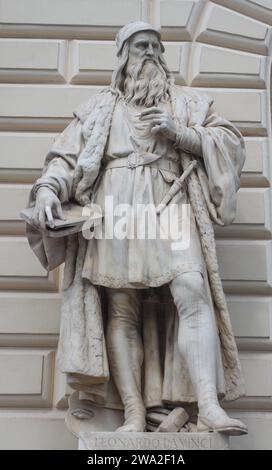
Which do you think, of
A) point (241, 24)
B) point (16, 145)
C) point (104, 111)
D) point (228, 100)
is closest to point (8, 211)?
point (16, 145)

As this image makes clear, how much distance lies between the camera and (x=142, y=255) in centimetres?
453

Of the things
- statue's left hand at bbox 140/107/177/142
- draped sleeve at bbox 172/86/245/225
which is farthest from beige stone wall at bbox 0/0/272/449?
statue's left hand at bbox 140/107/177/142

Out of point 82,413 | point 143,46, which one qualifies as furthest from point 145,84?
point 82,413

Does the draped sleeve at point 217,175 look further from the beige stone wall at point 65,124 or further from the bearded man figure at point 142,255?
the beige stone wall at point 65,124

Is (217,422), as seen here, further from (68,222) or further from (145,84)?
(145,84)

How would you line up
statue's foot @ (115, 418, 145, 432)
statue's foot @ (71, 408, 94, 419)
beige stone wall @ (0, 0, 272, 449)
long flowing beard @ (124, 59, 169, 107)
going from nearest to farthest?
statue's foot @ (115, 418, 145, 432) → statue's foot @ (71, 408, 94, 419) → long flowing beard @ (124, 59, 169, 107) → beige stone wall @ (0, 0, 272, 449)

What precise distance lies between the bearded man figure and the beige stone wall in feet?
2.85

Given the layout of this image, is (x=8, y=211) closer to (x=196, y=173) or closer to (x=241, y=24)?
(x=196, y=173)

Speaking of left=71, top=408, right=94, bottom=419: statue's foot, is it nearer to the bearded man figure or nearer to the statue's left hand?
the bearded man figure

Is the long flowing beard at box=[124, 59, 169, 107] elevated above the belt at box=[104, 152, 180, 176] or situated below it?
above

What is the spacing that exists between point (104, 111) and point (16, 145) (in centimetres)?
130

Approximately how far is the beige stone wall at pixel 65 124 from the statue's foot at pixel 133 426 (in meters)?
0.95

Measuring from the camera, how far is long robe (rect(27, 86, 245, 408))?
4496mm

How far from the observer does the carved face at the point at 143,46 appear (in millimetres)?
5000
